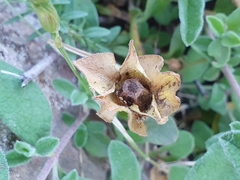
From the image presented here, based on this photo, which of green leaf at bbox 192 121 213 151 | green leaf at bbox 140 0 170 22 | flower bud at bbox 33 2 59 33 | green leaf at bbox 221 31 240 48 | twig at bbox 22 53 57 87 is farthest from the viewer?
green leaf at bbox 192 121 213 151

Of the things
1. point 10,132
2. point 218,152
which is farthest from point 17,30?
point 218,152

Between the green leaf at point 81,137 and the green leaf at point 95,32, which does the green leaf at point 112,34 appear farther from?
the green leaf at point 81,137

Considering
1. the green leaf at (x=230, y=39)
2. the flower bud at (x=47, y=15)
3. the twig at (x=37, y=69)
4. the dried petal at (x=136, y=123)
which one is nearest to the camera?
the flower bud at (x=47, y=15)

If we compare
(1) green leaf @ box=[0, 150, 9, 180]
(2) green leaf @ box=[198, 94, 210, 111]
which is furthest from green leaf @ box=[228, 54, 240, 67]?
(1) green leaf @ box=[0, 150, 9, 180]

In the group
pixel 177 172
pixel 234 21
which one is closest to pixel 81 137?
pixel 177 172

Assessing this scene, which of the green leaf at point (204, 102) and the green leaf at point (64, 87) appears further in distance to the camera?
the green leaf at point (204, 102)

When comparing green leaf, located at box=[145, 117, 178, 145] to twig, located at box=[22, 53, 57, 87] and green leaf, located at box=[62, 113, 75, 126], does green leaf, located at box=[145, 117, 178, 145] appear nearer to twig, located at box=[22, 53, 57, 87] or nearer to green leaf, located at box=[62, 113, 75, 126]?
green leaf, located at box=[62, 113, 75, 126]

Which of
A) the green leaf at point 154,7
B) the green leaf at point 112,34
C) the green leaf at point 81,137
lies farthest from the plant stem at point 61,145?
the green leaf at point 154,7

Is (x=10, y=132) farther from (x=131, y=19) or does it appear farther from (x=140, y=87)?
(x=131, y=19)
